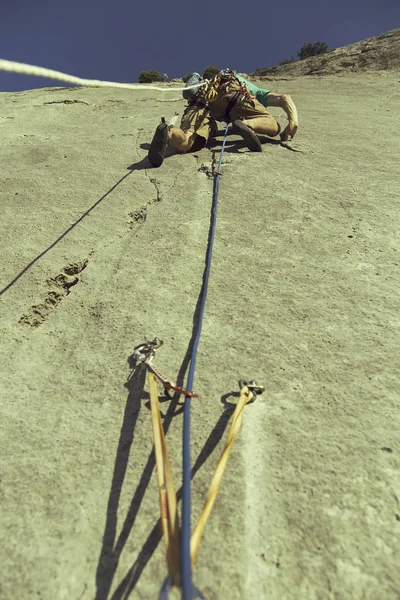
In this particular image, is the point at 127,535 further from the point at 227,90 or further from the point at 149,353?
the point at 227,90

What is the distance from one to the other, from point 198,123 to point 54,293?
230 cm

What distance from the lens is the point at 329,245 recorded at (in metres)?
2.04

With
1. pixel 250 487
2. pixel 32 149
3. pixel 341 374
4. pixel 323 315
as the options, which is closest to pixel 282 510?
pixel 250 487

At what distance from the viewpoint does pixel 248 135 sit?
310 cm

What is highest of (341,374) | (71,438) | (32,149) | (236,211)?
(32,149)

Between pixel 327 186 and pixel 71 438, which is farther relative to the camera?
pixel 327 186

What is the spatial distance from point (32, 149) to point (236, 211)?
220 cm

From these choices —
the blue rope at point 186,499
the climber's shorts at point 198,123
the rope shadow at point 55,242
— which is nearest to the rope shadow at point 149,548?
the blue rope at point 186,499

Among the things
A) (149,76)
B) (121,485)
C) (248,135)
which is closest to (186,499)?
(121,485)

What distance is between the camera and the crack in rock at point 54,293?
1.74 meters

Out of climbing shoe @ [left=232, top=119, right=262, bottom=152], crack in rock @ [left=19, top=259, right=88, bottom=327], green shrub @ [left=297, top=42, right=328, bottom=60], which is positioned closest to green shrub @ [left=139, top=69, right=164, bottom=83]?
green shrub @ [left=297, top=42, right=328, bottom=60]

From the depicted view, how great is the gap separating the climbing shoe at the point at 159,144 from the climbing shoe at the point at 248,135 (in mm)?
637

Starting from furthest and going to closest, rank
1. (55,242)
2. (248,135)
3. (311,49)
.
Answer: (311,49) → (248,135) → (55,242)

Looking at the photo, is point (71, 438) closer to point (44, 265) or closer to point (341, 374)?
point (341, 374)
